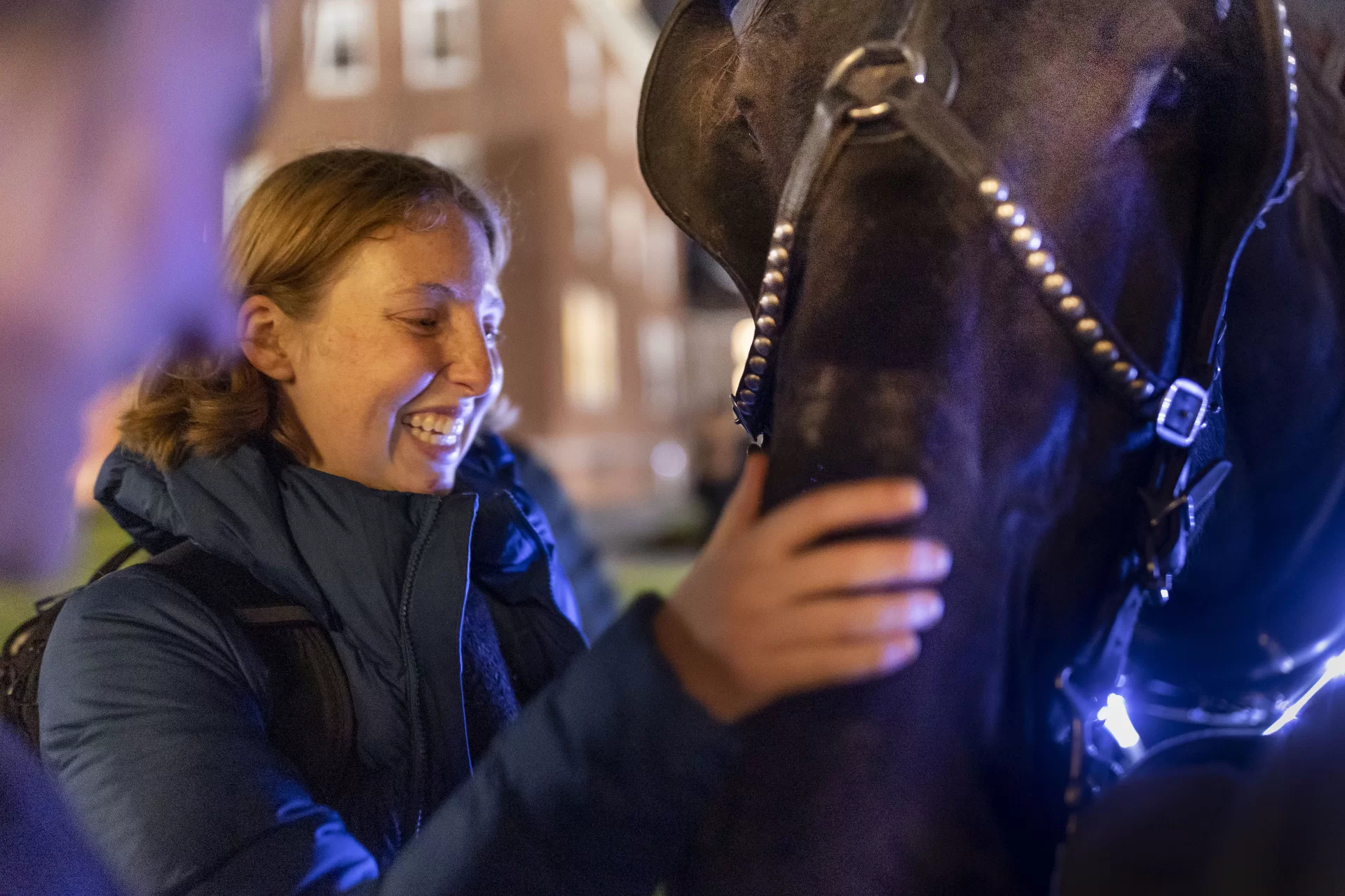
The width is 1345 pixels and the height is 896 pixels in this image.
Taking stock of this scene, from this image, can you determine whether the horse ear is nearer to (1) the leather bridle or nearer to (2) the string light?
(1) the leather bridle

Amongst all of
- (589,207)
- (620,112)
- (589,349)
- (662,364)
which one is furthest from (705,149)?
(662,364)

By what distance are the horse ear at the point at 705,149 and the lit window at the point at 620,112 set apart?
15.8 meters

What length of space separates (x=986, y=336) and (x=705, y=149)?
0.50 m

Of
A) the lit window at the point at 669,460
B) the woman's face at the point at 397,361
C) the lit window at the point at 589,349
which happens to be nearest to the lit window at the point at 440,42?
the lit window at the point at 589,349

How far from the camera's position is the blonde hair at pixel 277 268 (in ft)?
4.57

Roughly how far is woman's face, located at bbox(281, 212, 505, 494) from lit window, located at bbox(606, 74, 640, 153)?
1573 centimetres

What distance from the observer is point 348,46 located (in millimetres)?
13227

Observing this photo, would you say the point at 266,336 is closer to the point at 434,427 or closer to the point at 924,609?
the point at 434,427

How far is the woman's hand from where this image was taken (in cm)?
82

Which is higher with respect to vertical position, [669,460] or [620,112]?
[620,112]

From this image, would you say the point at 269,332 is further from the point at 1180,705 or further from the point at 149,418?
the point at 1180,705

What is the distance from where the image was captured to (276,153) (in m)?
1.77

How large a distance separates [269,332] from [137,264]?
0.62m

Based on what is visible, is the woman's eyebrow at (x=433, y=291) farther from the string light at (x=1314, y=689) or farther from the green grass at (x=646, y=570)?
the green grass at (x=646, y=570)
